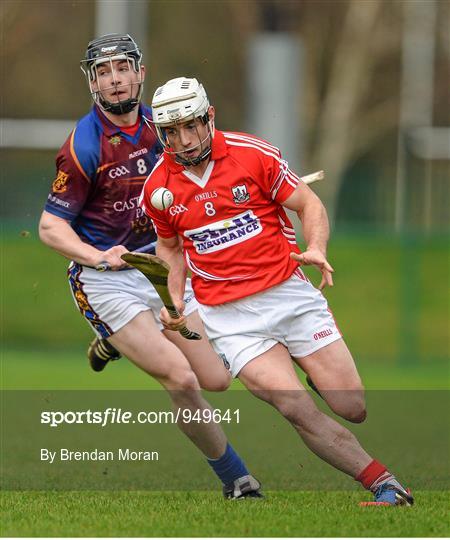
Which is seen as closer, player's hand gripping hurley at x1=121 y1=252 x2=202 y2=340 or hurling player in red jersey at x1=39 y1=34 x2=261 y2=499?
player's hand gripping hurley at x1=121 y1=252 x2=202 y2=340

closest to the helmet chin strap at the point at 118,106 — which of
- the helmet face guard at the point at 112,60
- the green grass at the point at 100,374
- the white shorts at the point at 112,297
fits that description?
the helmet face guard at the point at 112,60

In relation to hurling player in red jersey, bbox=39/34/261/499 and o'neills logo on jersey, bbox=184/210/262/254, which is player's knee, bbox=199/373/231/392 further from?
o'neills logo on jersey, bbox=184/210/262/254

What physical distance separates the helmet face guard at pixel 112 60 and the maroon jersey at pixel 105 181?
13cm

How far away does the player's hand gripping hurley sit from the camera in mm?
6164

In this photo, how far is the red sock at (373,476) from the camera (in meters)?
6.42

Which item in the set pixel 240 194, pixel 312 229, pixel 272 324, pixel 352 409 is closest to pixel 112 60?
pixel 240 194

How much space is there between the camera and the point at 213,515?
6215 millimetres

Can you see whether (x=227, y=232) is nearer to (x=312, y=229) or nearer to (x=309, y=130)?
(x=312, y=229)

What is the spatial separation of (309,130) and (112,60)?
1640 cm

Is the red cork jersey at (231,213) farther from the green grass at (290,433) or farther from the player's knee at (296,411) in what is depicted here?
the green grass at (290,433)

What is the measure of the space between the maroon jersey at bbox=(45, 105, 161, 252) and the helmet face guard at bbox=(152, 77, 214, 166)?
767 mm

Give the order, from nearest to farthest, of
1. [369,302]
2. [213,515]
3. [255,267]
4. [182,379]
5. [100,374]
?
[213,515] → [255,267] → [182,379] → [100,374] → [369,302]

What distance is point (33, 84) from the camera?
76.9ft

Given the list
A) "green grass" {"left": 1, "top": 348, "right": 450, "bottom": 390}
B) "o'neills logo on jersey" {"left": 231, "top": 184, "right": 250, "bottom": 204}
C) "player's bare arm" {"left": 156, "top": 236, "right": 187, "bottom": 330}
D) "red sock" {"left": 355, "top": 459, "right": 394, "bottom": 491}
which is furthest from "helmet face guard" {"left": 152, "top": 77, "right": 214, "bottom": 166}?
"green grass" {"left": 1, "top": 348, "right": 450, "bottom": 390}
